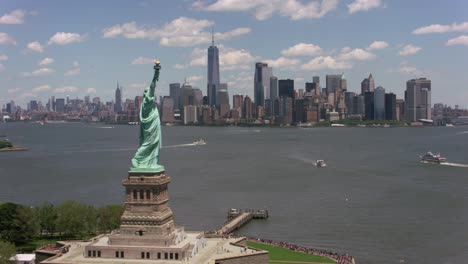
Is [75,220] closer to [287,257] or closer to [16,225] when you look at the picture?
[16,225]

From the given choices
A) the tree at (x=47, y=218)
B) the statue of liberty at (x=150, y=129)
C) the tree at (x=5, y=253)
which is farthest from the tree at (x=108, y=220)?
the statue of liberty at (x=150, y=129)

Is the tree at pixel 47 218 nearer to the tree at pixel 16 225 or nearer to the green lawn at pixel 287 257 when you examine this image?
the tree at pixel 16 225

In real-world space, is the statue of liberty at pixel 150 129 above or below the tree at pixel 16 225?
above

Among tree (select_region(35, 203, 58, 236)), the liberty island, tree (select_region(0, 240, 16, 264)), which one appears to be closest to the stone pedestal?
the liberty island

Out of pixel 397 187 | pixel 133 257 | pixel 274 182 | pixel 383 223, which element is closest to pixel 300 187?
pixel 274 182

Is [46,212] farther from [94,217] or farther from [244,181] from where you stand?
[244,181]

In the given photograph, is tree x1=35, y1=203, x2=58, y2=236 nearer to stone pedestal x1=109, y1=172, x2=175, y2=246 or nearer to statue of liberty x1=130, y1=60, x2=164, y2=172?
stone pedestal x1=109, y1=172, x2=175, y2=246

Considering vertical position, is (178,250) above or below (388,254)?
above
